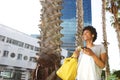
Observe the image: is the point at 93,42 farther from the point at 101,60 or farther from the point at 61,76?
the point at 61,76

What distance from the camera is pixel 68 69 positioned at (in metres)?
3.06

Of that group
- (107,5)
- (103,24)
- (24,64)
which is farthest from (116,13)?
(24,64)

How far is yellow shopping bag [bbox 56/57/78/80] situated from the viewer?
296cm

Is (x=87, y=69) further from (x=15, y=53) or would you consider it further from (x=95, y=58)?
(x=15, y=53)

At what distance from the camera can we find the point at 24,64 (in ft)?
164

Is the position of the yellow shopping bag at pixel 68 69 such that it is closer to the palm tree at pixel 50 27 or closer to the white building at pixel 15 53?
the palm tree at pixel 50 27

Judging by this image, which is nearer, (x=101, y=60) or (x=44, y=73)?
(x=44, y=73)

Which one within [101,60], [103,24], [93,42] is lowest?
[101,60]

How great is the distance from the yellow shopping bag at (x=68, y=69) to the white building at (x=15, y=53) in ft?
127

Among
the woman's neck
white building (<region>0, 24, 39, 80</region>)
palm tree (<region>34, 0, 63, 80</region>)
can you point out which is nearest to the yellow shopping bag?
the woman's neck

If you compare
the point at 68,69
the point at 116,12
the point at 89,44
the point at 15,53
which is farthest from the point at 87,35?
the point at 15,53

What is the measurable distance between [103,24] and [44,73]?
83.1ft

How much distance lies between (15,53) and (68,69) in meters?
44.4

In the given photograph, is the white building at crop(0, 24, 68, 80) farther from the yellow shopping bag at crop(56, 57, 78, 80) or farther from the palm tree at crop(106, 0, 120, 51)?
the yellow shopping bag at crop(56, 57, 78, 80)
